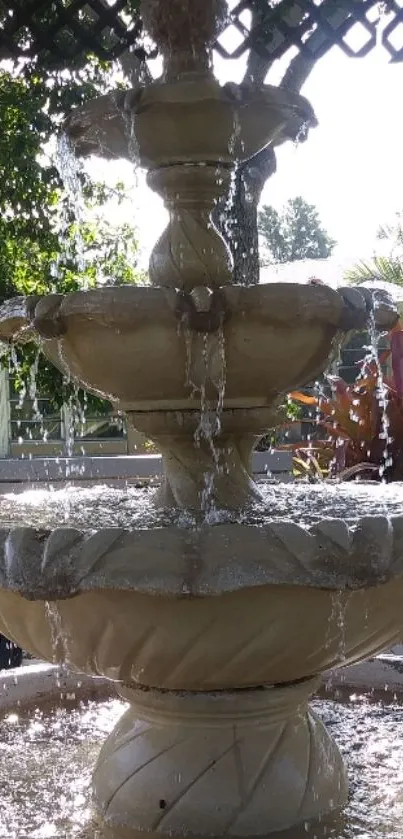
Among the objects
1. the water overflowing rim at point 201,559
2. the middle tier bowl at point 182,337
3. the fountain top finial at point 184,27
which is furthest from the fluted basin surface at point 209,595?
the fountain top finial at point 184,27

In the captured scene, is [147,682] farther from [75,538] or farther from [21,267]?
[21,267]

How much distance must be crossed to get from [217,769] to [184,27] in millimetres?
1716

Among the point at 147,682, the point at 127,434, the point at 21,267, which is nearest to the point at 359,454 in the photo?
the point at 21,267

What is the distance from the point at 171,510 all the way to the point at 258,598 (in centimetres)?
60

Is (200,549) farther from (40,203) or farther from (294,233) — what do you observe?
(294,233)

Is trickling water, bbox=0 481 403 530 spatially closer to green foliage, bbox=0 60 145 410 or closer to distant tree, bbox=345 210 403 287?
green foliage, bbox=0 60 145 410

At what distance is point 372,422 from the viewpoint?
5453 millimetres

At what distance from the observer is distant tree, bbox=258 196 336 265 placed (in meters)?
43.7

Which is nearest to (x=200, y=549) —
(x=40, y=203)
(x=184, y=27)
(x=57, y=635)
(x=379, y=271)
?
(x=57, y=635)

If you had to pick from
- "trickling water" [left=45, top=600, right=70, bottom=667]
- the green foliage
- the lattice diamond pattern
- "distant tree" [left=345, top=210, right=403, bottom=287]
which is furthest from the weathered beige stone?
"distant tree" [left=345, top=210, right=403, bottom=287]

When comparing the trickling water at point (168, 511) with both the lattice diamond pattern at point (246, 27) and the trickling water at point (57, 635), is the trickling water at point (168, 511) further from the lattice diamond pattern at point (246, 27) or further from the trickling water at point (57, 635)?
the lattice diamond pattern at point (246, 27)

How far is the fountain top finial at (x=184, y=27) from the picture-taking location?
2404mm

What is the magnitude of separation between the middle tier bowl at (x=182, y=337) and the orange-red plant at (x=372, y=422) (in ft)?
10.2

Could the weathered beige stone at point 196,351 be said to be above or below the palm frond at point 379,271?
below
